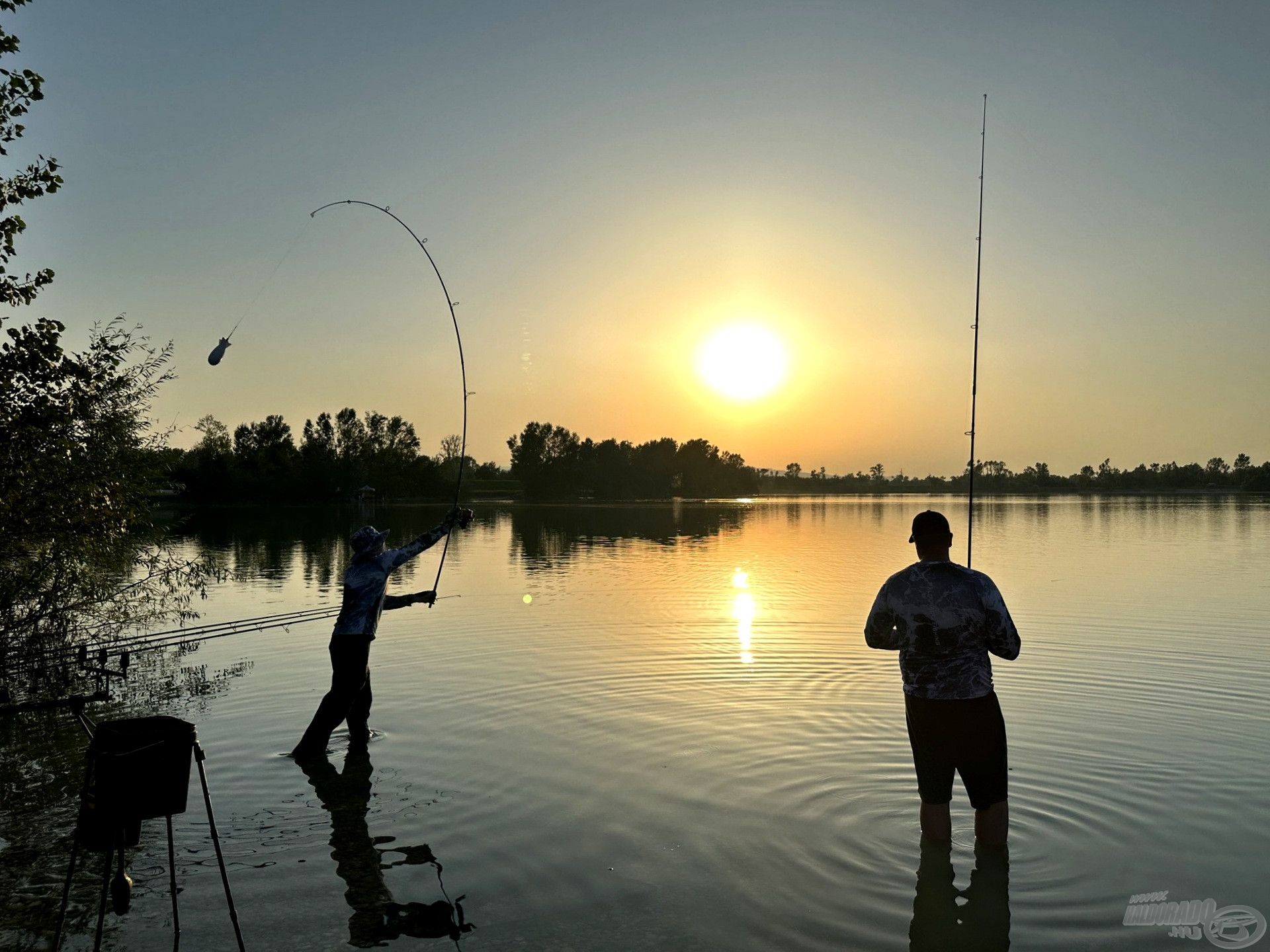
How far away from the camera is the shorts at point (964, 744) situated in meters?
5.80

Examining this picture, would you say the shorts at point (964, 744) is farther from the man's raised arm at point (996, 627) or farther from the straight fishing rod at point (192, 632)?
the straight fishing rod at point (192, 632)

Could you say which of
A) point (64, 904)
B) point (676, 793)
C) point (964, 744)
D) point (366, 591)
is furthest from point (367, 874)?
point (964, 744)

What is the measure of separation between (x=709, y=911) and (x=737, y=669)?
8.21 m

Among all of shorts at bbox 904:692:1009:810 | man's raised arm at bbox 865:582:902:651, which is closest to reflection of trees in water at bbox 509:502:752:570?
man's raised arm at bbox 865:582:902:651

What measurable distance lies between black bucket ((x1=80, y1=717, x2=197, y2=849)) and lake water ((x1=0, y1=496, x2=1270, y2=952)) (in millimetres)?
Answer: 907

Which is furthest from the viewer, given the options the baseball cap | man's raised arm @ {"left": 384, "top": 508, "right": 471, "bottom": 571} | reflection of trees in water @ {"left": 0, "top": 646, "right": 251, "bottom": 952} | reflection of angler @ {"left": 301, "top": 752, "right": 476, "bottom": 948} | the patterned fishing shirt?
man's raised arm @ {"left": 384, "top": 508, "right": 471, "bottom": 571}

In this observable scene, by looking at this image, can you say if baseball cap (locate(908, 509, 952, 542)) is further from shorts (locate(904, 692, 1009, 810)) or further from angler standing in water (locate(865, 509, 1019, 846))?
shorts (locate(904, 692, 1009, 810))

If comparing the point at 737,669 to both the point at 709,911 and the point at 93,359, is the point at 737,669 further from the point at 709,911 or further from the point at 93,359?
the point at 93,359

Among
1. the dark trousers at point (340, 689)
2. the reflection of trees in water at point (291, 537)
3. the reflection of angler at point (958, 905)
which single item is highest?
the dark trousers at point (340, 689)

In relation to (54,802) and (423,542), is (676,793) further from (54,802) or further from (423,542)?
(54,802)

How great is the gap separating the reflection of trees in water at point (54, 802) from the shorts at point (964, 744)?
4.70 metres

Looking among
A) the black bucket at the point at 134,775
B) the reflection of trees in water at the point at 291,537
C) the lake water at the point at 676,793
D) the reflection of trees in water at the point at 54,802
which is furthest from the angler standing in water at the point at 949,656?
the reflection of trees in water at the point at 291,537

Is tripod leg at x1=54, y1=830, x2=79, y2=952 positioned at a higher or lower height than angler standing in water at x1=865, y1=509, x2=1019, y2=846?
lower

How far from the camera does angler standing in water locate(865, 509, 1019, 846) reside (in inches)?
227
